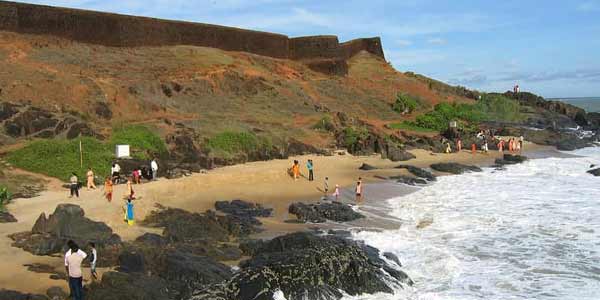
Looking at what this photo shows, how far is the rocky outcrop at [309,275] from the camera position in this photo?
11117 millimetres

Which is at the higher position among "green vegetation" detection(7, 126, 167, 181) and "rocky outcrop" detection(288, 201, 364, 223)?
"green vegetation" detection(7, 126, 167, 181)

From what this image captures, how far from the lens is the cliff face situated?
35.5 meters

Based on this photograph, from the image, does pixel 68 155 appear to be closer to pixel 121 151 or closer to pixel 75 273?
pixel 121 151

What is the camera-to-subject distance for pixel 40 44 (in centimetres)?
3522

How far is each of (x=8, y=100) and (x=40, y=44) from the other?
30.5ft

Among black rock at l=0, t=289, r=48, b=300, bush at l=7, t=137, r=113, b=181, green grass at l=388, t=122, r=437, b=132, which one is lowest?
black rock at l=0, t=289, r=48, b=300

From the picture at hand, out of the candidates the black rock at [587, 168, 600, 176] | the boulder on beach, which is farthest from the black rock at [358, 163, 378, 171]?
the black rock at [587, 168, 600, 176]

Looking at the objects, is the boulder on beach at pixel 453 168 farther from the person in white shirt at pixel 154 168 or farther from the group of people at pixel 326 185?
the person in white shirt at pixel 154 168

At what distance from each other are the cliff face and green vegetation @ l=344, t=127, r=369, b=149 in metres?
15.1

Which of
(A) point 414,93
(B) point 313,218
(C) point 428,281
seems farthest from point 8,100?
(A) point 414,93

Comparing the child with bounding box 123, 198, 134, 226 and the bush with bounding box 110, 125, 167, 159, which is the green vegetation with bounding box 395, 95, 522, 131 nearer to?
the bush with bounding box 110, 125, 167, 159

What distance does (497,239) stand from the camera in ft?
52.1

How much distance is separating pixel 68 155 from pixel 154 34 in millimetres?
21325

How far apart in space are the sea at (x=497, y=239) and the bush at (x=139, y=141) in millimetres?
10424
